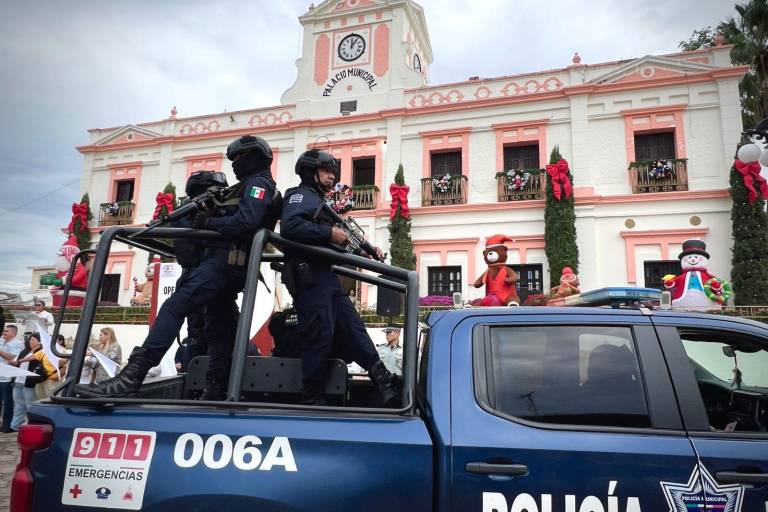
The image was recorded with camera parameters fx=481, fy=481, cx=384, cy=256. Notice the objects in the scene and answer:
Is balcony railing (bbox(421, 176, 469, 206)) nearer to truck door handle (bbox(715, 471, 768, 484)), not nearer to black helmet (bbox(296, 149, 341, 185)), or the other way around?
black helmet (bbox(296, 149, 341, 185))

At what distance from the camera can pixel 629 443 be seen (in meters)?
1.81

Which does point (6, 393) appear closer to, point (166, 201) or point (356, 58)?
point (166, 201)

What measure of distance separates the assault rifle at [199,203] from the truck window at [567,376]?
1.71m

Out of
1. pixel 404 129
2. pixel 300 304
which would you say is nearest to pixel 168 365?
pixel 300 304

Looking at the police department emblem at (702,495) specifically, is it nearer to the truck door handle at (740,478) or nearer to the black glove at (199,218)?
the truck door handle at (740,478)

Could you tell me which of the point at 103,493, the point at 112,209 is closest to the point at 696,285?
the point at 103,493

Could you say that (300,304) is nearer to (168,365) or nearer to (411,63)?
(168,365)

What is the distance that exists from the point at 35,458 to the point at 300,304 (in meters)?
1.27

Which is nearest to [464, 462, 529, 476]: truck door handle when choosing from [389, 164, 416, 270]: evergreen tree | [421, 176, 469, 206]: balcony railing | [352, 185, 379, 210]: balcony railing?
[389, 164, 416, 270]: evergreen tree

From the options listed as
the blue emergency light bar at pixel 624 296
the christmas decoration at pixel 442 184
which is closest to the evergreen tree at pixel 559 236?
the christmas decoration at pixel 442 184

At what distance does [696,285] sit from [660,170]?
571cm

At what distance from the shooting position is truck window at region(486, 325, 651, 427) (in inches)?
75.4

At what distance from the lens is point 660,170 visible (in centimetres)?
1398

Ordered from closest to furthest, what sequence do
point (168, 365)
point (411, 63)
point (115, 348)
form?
point (168, 365) → point (115, 348) → point (411, 63)
